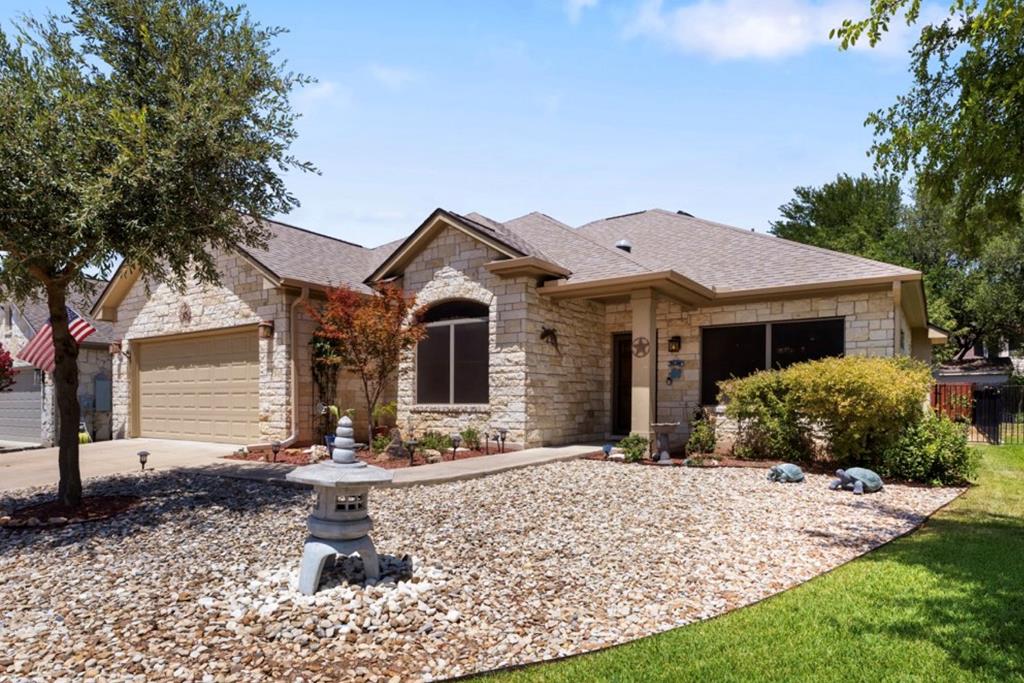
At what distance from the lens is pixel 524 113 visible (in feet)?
32.4

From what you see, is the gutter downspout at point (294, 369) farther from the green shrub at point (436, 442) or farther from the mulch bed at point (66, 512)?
the mulch bed at point (66, 512)

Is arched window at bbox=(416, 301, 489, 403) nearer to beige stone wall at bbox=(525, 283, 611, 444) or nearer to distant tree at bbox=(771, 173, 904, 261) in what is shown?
beige stone wall at bbox=(525, 283, 611, 444)

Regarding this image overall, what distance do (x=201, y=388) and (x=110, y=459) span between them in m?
3.23

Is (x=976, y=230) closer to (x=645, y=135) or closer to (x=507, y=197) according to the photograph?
(x=645, y=135)

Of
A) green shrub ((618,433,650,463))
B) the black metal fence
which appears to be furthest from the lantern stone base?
the black metal fence

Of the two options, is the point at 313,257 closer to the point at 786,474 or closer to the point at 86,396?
the point at 86,396

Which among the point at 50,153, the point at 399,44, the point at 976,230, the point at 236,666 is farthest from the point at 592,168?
the point at 236,666

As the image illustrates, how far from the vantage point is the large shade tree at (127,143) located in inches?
268

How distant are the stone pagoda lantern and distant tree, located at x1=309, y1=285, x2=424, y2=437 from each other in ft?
21.7

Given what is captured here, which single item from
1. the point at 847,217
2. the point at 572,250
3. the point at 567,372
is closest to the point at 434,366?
the point at 567,372

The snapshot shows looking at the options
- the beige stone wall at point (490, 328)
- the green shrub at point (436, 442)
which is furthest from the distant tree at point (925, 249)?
the green shrub at point (436, 442)

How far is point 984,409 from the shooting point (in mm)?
17266

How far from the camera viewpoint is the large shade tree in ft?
22.3

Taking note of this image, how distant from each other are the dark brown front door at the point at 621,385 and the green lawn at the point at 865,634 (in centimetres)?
852
